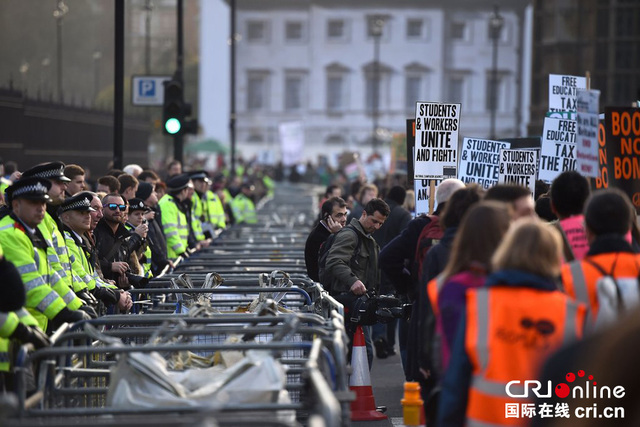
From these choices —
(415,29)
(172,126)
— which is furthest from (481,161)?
(415,29)

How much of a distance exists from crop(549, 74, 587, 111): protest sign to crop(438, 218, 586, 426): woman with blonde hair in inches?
351

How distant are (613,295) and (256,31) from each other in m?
96.2

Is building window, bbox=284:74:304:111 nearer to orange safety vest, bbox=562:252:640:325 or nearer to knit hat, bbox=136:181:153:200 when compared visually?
knit hat, bbox=136:181:153:200

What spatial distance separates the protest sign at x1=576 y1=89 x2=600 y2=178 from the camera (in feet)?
27.7

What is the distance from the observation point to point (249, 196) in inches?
1045

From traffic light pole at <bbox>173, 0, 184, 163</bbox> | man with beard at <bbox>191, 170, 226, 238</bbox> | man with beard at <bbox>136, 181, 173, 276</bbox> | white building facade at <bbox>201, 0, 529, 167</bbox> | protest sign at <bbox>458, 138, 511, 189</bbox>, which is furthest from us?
white building facade at <bbox>201, 0, 529, 167</bbox>

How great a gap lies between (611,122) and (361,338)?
253cm

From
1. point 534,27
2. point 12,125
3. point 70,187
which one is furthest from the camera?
point 534,27

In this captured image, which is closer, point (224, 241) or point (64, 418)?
point (64, 418)

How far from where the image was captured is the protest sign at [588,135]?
843 centimetres

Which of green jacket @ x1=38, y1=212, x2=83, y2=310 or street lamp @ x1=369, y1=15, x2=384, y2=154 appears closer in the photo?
green jacket @ x1=38, y1=212, x2=83, y2=310

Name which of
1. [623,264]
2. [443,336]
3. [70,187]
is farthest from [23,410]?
[70,187]

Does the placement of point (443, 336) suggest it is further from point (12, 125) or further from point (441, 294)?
point (12, 125)

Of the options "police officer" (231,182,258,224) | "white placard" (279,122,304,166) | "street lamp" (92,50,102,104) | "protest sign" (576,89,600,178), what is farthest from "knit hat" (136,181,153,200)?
"white placard" (279,122,304,166)
